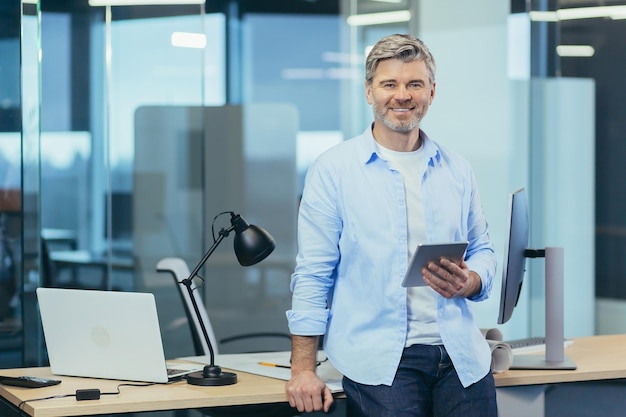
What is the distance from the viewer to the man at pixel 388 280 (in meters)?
2.59

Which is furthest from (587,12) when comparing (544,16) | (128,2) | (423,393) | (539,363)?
(423,393)

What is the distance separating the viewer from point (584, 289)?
20.4 ft

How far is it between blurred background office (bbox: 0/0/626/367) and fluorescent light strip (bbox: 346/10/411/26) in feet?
0.04

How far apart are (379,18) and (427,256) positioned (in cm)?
409

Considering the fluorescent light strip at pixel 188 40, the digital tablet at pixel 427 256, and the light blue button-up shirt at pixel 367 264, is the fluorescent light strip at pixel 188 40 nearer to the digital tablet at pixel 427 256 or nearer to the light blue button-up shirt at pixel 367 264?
the light blue button-up shirt at pixel 367 264

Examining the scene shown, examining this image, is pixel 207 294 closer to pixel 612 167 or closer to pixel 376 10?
pixel 376 10

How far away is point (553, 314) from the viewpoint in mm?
3285

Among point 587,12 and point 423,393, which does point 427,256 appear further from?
point 587,12

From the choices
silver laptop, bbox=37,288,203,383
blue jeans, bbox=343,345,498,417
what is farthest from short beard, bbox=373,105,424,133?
silver laptop, bbox=37,288,203,383

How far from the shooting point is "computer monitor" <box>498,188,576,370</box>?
118 inches

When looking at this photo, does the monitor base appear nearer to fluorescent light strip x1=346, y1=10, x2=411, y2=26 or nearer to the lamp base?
the lamp base

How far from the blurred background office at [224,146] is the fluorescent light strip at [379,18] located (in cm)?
1

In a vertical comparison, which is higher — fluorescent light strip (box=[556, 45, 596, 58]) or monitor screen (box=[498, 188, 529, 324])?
fluorescent light strip (box=[556, 45, 596, 58])

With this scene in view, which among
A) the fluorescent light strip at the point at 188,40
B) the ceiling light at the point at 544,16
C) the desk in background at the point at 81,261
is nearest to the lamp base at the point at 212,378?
the desk in background at the point at 81,261
